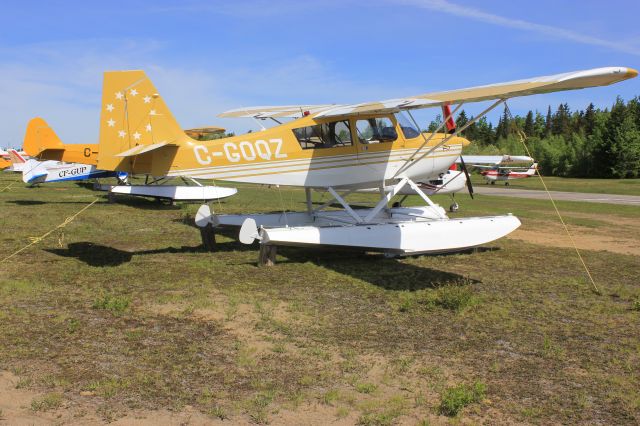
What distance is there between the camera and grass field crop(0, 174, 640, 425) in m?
4.16

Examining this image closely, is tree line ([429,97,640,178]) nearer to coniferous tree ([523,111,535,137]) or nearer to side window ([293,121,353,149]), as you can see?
coniferous tree ([523,111,535,137])

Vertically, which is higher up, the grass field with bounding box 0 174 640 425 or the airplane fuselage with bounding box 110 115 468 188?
the airplane fuselage with bounding box 110 115 468 188

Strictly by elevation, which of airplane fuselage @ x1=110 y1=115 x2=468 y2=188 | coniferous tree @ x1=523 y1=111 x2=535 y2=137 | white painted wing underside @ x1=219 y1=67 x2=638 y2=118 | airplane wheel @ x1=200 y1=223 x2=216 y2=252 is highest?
coniferous tree @ x1=523 y1=111 x2=535 y2=137

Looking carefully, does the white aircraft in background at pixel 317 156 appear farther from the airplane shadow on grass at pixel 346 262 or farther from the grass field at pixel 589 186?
the grass field at pixel 589 186

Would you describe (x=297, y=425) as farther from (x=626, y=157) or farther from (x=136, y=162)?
(x=626, y=157)

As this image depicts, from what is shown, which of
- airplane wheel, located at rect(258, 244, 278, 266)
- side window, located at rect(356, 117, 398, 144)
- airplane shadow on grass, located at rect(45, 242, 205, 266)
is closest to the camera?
airplane wheel, located at rect(258, 244, 278, 266)

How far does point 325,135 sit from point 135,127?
11.5ft

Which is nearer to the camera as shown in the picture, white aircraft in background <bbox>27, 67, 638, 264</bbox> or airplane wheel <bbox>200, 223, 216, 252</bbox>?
white aircraft in background <bbox>27, 67, 638, 264</bbox>

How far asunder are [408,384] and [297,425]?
116 centimetres

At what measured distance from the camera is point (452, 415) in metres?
4.04

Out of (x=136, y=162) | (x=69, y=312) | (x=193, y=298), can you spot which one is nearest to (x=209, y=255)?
(x=136, y=162)

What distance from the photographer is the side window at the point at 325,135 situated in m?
10.5

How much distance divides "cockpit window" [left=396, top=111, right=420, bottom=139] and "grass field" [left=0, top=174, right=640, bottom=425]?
2.55 meters

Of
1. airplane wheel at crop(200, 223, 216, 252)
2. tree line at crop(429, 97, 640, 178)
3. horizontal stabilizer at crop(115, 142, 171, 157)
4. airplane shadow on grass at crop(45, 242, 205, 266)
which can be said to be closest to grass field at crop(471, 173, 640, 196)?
tree line at crop(429, 97, 640, 178)
